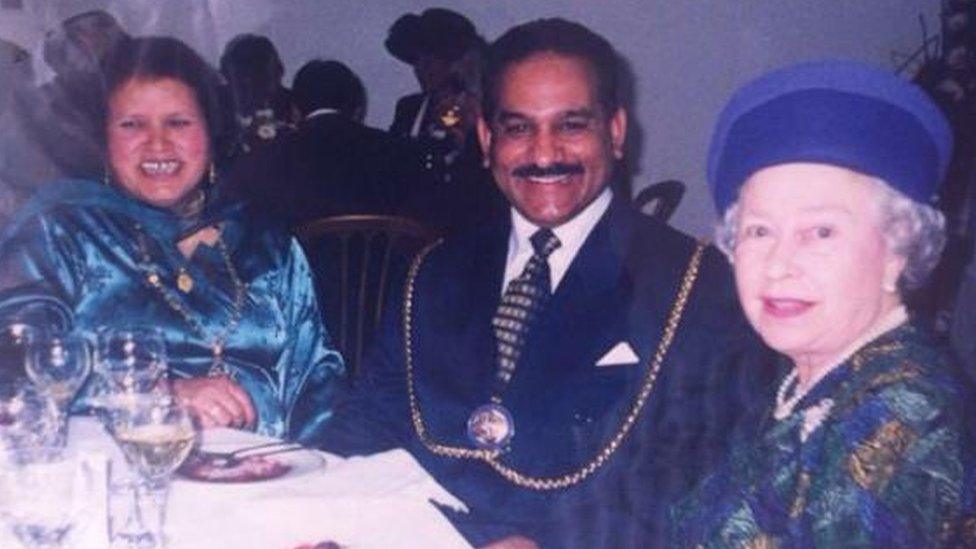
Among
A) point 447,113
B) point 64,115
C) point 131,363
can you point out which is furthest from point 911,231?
point 447,113

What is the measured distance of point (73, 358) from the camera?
1.54m

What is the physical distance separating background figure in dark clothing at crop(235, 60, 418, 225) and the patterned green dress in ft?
6.52

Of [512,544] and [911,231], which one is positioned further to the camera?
[512,544]

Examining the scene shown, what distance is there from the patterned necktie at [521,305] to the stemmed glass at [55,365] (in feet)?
2.01

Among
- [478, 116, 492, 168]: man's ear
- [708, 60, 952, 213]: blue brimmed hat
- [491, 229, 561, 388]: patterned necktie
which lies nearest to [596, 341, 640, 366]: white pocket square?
[491, 229, 561, 388]: patterned necktie

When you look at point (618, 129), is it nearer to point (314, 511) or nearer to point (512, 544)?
point (512, 544)

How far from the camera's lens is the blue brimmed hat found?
3.79ft

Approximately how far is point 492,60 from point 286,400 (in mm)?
755

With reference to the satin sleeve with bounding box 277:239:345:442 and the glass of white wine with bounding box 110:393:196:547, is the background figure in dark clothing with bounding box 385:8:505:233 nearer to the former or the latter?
the satin sleeve with bounding box 277:239:345:442

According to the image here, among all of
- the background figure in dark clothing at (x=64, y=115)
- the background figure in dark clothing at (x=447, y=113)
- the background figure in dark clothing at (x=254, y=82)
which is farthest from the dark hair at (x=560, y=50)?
the background figure in dark clothing at (x=254, y=82)

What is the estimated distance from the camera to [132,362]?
1.60m

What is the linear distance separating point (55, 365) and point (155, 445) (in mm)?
390

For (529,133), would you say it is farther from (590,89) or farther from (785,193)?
(785,193)

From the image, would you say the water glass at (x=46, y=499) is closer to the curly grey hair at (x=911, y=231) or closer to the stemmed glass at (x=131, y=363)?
the stemmed glass at (x=131, y=363)
